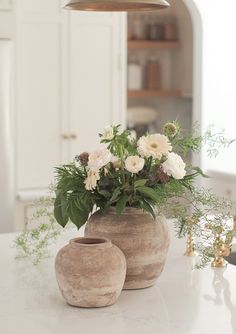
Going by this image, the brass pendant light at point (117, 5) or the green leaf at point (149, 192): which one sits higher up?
the brass pendant light at point (117, 5)

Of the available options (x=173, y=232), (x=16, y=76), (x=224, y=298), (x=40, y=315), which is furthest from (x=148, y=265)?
(x=16, y=76)

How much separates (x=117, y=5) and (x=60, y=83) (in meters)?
2.67

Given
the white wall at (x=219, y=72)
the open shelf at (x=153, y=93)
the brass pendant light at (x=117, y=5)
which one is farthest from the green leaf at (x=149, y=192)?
the open shelf at (x=153, y=93)

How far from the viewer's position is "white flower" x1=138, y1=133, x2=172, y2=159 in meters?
1.97

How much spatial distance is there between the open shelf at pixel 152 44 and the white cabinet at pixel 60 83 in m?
1.17

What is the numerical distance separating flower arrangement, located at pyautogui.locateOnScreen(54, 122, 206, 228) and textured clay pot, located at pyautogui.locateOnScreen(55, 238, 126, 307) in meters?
0.14

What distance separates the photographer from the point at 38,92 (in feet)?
16.5

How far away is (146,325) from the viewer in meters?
1.74

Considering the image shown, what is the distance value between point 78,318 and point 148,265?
0.31 metres

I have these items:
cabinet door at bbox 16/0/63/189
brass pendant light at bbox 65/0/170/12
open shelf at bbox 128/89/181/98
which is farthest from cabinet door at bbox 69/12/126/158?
brass pendant light at bbox 65/0/170/12

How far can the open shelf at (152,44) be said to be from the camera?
6.40 m

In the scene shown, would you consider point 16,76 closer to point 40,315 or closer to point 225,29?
point 225,29

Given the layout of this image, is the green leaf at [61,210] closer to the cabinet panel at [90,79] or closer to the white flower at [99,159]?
the white flower at [99,159]

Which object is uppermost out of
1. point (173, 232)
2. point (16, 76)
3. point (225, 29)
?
point (225, 29)
